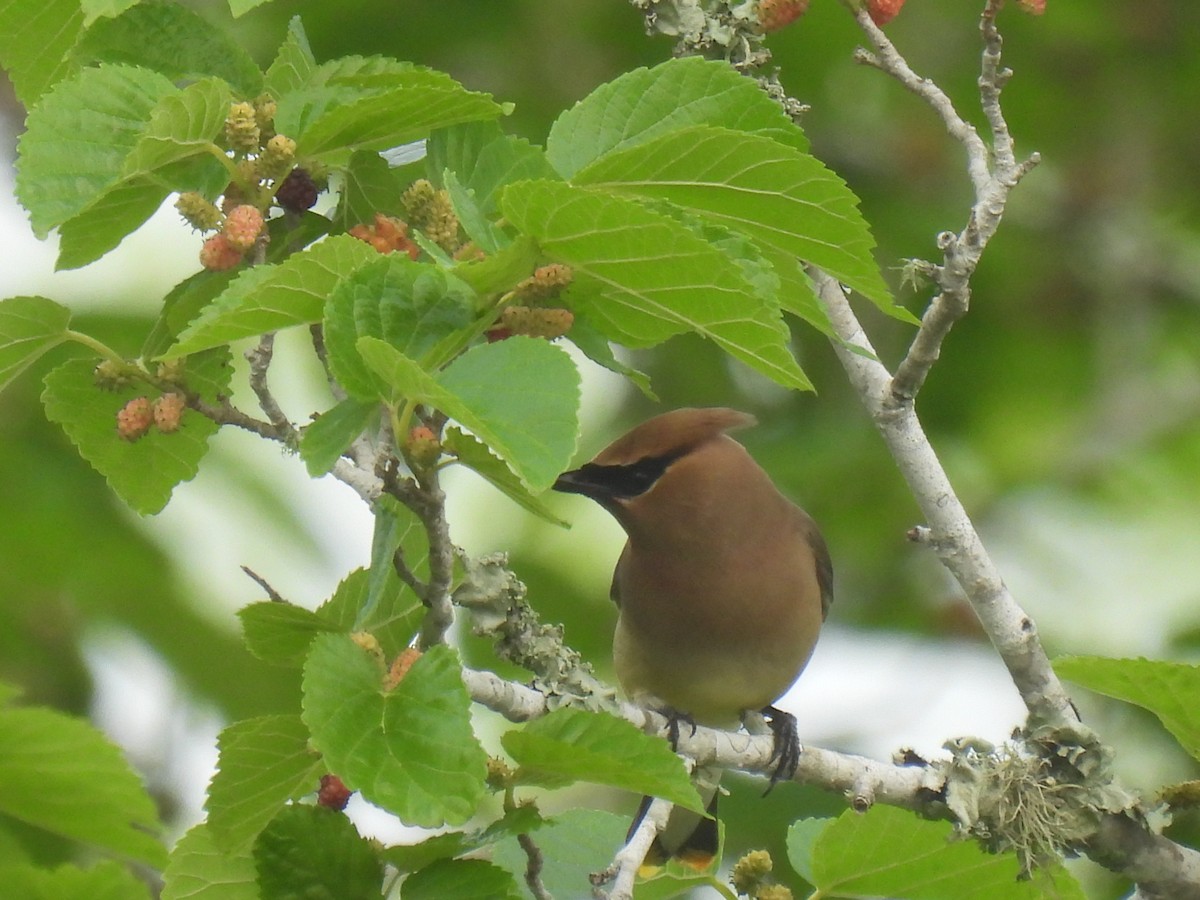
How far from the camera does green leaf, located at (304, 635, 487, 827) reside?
2229mm

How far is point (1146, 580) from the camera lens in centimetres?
905

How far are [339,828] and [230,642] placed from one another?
3711 millimetres

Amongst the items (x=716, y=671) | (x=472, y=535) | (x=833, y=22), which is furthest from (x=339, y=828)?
(x=472, y=535)

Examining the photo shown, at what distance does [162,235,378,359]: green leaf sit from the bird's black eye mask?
183 centimetres

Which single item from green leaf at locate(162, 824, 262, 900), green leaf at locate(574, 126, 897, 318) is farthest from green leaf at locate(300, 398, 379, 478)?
green leaf at locate(162, 824, 262, 900)

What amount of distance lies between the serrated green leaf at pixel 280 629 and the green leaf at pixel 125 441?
0.46 meters

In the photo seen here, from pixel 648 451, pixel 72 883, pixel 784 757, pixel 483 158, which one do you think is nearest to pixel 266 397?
pixel 483 158

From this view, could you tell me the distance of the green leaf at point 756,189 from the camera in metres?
2.39

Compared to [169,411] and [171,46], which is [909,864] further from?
[171,46]

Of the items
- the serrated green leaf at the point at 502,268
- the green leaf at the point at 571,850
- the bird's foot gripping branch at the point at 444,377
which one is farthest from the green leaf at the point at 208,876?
the serrated green leaf at the point at 502,268

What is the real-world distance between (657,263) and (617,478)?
2.09m

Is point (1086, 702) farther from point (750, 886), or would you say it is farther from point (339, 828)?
point (339, 828)

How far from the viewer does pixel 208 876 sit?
9.26ft

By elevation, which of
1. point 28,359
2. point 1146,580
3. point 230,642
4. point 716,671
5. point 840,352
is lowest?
point 1146,580
